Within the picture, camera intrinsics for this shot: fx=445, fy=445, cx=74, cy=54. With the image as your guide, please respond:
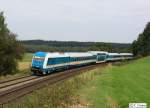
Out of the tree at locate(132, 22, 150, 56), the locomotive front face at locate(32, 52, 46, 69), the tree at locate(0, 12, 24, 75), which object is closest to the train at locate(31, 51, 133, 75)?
the locomotive front face at locate(32, 52, 46, 69)

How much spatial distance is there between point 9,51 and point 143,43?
2849 inches

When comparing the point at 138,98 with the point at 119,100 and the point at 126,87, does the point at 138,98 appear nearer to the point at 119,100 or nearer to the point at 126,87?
the point at 119,100

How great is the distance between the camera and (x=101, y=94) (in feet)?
81.7

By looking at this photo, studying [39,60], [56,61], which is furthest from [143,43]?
[39,60]

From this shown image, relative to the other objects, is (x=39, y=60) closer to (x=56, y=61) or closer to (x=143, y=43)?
(x=56, y=61)

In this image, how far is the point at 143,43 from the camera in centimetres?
13900

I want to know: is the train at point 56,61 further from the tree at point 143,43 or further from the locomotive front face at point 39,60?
the tree at point 143,43

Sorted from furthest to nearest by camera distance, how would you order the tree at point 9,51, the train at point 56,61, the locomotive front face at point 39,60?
the tree at point 9,51
the train at point 56,61
the locomotive front face at point 39,60

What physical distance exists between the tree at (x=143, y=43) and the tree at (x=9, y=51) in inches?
2479

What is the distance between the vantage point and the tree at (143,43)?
134 meters

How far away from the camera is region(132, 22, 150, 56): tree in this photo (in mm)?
134125

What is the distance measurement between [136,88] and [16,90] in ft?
26.3

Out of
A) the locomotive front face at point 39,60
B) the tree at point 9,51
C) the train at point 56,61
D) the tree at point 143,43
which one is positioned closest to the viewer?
the locomotive front face at point 39,60

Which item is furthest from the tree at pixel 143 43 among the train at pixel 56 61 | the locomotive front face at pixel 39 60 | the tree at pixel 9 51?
the locomotive front face at pixel 39 60
